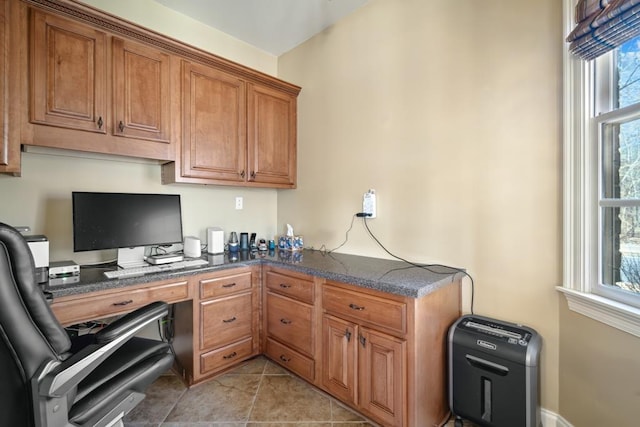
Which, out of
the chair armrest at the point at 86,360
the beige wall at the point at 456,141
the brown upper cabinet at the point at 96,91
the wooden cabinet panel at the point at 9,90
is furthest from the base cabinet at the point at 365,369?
the wooden cabinet panel at the point at 9,90

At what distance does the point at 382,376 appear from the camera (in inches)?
59.9

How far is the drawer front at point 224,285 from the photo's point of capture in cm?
196

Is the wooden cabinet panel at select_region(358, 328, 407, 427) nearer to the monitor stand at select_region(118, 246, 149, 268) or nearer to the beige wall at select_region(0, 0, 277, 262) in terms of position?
the monitor stand at select_region(118, 246, 149, 268)

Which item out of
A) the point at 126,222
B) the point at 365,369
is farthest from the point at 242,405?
the point at 126,222

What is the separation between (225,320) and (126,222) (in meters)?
0.99

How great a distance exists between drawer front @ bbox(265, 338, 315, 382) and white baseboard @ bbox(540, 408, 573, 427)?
131 centimetres

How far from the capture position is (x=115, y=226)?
1916 mm

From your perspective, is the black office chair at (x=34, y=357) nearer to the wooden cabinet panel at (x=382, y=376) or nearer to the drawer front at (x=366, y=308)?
the drawer front at (x=366, y=308)

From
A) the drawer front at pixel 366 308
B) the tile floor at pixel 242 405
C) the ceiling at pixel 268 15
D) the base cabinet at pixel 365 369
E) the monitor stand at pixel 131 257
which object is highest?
the ceiling at pixel 268 15

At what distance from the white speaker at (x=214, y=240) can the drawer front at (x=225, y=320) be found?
50cm

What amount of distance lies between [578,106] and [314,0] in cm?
198

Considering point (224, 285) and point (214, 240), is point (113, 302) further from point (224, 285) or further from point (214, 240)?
point (214, 240)

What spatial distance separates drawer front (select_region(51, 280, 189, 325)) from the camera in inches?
57.2

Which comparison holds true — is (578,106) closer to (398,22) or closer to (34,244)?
(398,22)
